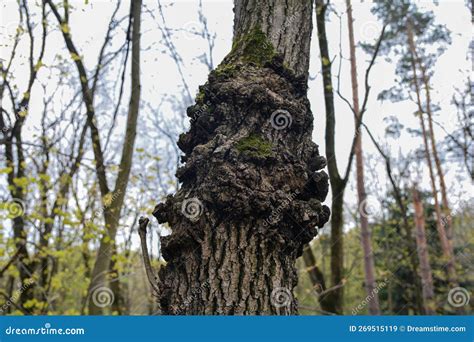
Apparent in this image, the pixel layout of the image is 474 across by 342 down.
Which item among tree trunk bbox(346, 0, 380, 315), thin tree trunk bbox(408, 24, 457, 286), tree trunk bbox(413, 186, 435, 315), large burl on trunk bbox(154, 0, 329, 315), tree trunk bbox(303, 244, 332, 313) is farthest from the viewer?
thin tree trunk bbox(408, 24, 457, 286)

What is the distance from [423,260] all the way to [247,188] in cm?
1396

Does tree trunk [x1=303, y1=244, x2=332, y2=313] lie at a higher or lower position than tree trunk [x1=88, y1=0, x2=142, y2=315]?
lower

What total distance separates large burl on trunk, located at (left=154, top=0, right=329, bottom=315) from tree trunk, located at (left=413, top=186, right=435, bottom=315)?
11.3m

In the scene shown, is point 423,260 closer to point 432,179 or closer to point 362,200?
point 432,179

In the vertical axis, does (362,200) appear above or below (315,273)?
above

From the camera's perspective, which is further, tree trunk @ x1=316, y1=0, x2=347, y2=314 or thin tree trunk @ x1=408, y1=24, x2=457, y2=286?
thin tree trunk @ x1=408, y1=24, x2=457, y2=286

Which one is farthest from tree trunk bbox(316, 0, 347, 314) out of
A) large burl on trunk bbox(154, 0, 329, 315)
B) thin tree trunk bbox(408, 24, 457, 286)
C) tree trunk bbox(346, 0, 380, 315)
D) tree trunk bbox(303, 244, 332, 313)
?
thin tree trunk bbox(408, 24, 457, 286)

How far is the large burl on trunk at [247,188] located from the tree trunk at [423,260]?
11.3 metres

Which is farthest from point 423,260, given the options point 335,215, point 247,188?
point 247,188

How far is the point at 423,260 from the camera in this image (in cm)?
1404

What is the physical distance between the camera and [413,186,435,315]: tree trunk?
12.8 metres

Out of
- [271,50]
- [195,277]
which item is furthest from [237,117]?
[195,277]

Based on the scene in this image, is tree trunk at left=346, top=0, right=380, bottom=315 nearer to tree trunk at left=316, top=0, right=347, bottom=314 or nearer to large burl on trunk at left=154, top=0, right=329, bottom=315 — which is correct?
tree trunk at left=316, top=0, right=347, bottom=314

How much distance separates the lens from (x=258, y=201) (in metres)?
1.73
